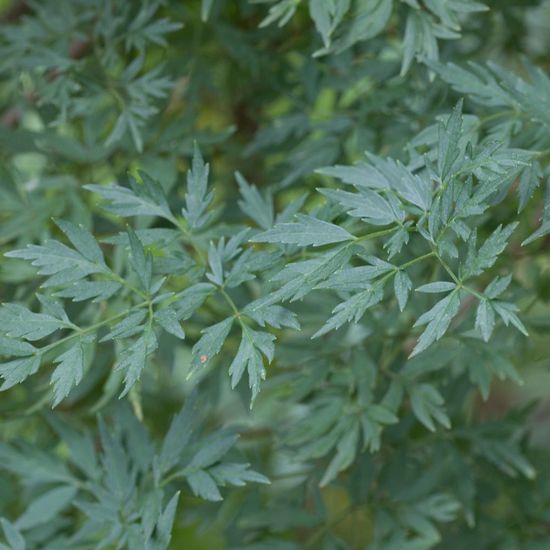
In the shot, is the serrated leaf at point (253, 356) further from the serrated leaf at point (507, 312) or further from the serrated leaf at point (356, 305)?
the serrated leaf at point (507, 312)

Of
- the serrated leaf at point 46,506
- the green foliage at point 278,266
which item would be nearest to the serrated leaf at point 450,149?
the green foliage at point 278,266

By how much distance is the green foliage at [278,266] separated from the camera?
64cm

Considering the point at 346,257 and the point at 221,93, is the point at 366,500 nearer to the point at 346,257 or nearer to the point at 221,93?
the point at 346,257

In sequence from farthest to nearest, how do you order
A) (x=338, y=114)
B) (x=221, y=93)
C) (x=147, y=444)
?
1. (x=221, y=93)
2. (x=338, y=114)
3. (x=147, y=444)

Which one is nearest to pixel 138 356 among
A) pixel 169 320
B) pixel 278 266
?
pixel 169 320

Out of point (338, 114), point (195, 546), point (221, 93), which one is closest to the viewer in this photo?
point (338, 114)

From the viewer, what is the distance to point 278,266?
2.29ft

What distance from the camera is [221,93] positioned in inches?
44.4

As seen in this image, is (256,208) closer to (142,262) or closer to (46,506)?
(142,262)

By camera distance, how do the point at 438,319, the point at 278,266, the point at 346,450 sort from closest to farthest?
the point at 438,319 < the point at 278,266 < the point at 346,450

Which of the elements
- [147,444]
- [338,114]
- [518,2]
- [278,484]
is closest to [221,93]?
[338,114]

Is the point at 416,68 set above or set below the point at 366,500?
above

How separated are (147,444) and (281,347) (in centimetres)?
15

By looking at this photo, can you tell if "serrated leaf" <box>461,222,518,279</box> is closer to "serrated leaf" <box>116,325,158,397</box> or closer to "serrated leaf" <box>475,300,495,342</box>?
"serrated leaf" <box>475,300,495,342</box>
